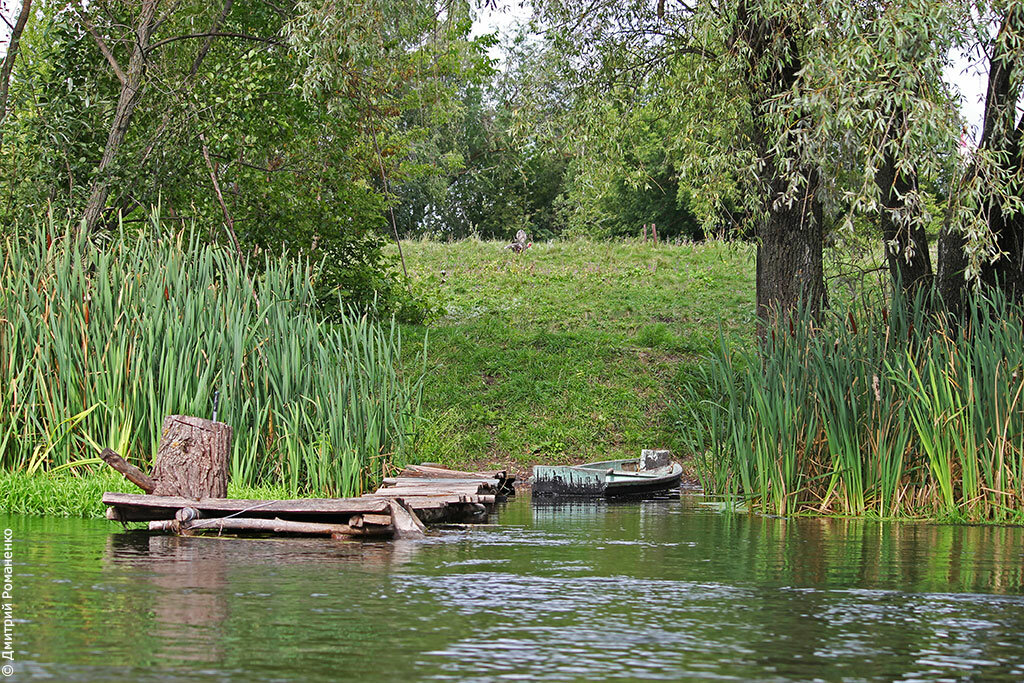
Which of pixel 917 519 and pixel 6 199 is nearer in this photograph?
pixel 917 519

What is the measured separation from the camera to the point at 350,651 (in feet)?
17.4

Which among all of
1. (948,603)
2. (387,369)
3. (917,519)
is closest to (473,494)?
(387,369)

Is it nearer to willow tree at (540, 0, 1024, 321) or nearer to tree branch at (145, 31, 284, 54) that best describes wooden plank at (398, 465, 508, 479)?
willow tree at (540, 0, 1024, 321)

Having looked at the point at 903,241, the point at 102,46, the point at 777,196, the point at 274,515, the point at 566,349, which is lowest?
the point at 274,515

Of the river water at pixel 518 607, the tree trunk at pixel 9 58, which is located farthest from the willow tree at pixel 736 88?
the tree trunk at pixel 9 58

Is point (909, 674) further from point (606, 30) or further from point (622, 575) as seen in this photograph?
point (606, 30)

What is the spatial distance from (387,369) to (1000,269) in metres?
6.55

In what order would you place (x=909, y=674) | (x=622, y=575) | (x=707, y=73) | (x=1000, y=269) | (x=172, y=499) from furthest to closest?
1. (x=707, y=73)
2. (x=1000, y=269)
3. (x=172, y=499)
4. (x=622, y=575)
5. (x=909, y=674)

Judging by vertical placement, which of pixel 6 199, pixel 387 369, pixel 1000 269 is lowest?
pixel 387 369

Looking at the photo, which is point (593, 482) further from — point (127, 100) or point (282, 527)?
point (127, 100)

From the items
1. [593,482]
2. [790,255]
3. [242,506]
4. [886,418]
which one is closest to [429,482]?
[242,506]

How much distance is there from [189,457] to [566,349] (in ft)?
39.4

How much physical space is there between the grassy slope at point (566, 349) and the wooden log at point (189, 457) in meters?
5.11

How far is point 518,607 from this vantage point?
6465 mm
